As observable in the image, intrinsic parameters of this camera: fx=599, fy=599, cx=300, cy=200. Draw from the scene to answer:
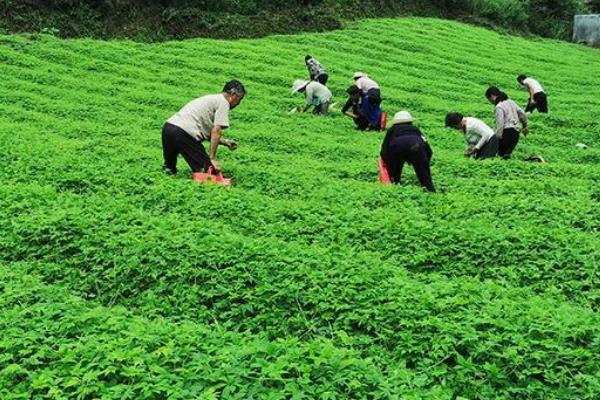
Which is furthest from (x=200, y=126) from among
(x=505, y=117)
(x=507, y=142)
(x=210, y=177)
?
(x=507, y=142)

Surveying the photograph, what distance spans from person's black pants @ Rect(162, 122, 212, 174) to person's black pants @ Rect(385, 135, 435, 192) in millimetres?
3262

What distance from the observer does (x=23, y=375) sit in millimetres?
4719

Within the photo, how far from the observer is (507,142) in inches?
534

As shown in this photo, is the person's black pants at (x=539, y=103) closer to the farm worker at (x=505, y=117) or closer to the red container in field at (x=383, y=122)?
the red container in field at (x=383, y=122)

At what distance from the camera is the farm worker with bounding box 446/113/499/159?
484 inches

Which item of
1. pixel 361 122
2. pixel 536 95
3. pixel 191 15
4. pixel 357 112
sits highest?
pixel 191 15

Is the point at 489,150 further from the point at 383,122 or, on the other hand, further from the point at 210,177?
the point at 210,177

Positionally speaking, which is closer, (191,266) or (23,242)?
(191,266)

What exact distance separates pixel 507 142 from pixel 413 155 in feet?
14.0

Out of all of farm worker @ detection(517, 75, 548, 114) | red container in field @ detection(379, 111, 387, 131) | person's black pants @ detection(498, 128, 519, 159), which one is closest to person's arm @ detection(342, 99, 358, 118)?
red container in field @ detection(379, 111, 387, 131)

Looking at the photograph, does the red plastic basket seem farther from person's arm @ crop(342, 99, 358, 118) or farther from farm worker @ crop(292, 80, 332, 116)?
farm worker @ crop(292, 80, 332, 116)

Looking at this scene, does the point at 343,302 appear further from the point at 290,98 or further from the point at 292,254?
the point at 290,98

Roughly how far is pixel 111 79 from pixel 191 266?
16.4 meters

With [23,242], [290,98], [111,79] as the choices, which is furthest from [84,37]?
[23,242]
